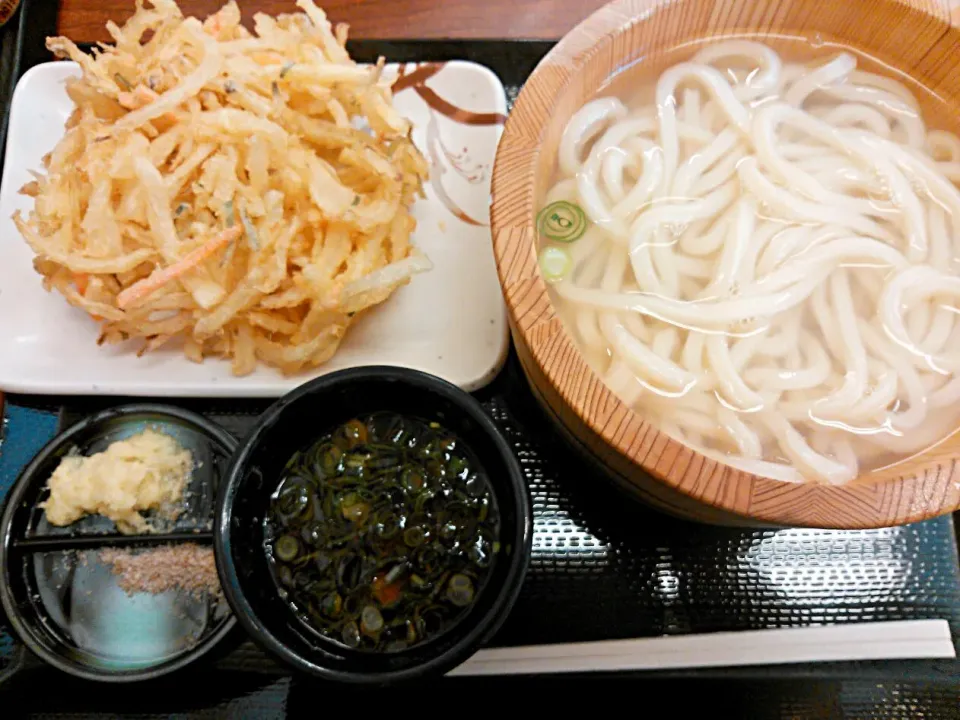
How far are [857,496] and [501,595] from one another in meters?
0.58

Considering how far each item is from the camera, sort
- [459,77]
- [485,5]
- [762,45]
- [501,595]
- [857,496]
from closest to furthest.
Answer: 1. [857,496]
2. [501,595]
3. [762,45]
4. [459,77]
5. [485,5]

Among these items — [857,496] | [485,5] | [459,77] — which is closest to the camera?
[857,496]

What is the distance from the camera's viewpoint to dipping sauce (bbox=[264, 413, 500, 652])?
4.16ft

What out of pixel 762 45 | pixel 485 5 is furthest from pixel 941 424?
pixel 485 5

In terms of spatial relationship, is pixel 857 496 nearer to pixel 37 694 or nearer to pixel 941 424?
pixel 941 424

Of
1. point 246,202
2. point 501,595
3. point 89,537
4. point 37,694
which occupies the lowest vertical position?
point 37,694

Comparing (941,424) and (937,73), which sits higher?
(937,73)

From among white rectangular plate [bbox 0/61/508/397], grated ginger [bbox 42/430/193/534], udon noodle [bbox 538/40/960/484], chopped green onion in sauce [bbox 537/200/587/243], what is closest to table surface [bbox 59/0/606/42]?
white rectangular plate [bbox 0/61/508/397]

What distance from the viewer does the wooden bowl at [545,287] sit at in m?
0.98

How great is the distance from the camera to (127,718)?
1.39m

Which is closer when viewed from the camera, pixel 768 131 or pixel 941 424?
pixel 941 424

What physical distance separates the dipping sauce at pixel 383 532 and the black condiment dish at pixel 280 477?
0.02m

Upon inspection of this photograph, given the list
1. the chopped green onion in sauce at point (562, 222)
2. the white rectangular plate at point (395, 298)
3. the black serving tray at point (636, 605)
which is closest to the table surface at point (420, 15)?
the white rectangular plate at point (395, 298)

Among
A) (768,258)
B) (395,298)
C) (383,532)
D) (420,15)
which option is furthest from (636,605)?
(420,15)
